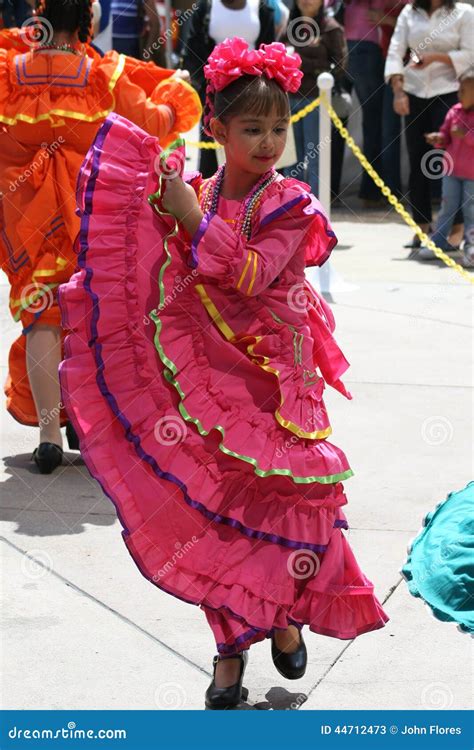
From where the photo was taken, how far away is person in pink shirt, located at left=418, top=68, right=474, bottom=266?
31.3 ft

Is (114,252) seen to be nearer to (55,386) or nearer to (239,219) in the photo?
(239,219)

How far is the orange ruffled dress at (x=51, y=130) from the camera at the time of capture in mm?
5391

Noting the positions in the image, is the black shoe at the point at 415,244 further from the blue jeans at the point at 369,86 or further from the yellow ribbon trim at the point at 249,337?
the yellow ribbon trim at the point at 249,337

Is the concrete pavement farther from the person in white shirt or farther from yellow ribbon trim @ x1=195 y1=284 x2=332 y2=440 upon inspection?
the person in white shirt

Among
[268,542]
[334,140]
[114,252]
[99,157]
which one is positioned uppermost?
[99,157]

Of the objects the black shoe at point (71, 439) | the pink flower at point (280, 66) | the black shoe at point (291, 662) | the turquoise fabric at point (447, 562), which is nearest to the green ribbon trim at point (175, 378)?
the pink flower at point (280, 66)

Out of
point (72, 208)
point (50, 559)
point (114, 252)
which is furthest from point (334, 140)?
point (114, 252)

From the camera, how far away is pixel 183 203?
3461 mm

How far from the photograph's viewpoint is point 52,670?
152 inches

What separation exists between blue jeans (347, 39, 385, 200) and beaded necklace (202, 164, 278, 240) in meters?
8.11

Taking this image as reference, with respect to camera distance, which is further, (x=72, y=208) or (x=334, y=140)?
(x=334, y=140)

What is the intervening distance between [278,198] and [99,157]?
1.66 feet

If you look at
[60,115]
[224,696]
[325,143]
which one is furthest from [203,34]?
[224,696]

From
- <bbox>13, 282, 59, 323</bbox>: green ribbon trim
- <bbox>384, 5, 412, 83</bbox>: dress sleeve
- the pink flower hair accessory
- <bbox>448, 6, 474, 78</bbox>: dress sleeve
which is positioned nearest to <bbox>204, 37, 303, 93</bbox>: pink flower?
the pink flower hair accessory
